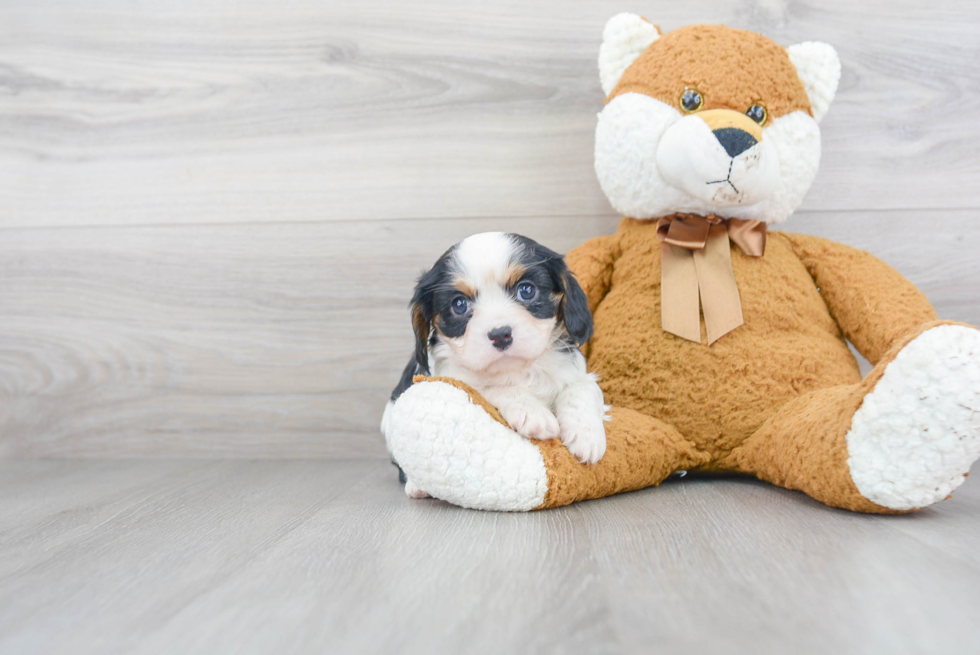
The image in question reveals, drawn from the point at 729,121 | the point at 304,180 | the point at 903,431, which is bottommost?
the point at 903,431

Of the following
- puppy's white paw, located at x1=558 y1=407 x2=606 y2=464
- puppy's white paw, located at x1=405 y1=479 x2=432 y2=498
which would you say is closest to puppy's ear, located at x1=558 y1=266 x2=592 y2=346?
puppy's white paw, located at x1=558 y1=407 x2=606 y2=464

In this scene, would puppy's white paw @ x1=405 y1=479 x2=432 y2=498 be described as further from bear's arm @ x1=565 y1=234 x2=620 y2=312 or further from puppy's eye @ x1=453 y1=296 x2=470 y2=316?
bear's arm @ x1=565 y1=234 x2=620 y2=312

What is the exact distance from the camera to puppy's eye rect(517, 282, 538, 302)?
1165mm

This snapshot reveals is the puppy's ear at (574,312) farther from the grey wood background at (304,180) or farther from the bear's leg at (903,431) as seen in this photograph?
the grey wood background at (304,180)

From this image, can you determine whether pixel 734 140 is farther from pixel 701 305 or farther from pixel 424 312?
pixel 424 312

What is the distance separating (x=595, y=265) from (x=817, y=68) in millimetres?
597

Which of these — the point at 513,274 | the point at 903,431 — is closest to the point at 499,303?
the point at 513,274

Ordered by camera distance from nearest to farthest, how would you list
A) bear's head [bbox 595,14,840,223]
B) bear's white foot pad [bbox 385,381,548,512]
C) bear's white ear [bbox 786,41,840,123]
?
bear's white foot pad [bbox 385,381,548,512] < bear's head [bbox 595,14,840,223] < bear's white ear [bbox 786,41,840,123]

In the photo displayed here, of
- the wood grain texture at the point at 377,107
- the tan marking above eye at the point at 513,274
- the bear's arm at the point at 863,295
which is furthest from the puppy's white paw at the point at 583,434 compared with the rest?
the wood grain texture at the point at 377,107

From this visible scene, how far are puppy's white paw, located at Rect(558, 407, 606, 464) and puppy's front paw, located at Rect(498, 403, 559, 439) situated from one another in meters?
0.03

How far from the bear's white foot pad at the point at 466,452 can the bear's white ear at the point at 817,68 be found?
96 centimetres

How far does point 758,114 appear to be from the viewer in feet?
4.34

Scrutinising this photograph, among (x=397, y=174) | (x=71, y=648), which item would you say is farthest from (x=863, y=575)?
(x=397, y=174)

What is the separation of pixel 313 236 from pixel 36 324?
0.80 m
